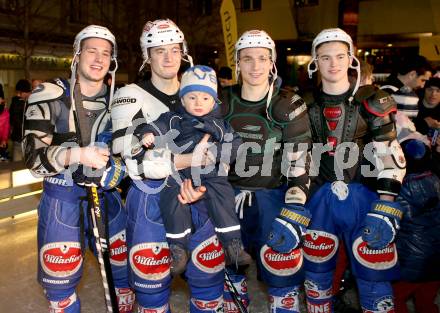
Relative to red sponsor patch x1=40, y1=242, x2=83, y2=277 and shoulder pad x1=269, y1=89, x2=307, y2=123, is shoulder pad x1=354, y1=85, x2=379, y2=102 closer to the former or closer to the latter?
shoulder pad x1=269, y1=89, x2=307, y2=123

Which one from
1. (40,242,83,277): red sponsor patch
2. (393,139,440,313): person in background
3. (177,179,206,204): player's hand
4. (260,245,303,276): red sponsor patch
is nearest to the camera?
(177,179,206,204): player's hand

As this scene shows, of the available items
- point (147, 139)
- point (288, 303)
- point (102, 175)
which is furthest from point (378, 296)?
point (102, 175)

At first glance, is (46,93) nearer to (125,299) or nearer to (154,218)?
(154,218)

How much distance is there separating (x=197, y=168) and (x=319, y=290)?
125cm

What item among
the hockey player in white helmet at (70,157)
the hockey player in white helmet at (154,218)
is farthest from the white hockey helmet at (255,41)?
the hockey player in white helmet at (70,157)

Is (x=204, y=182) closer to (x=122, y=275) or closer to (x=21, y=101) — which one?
(x=122, y=275)

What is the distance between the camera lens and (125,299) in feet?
11.3

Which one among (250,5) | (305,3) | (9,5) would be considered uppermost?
(250,5)

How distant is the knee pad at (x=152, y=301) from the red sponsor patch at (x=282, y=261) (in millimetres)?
668

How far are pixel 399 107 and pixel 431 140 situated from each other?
0.55 m

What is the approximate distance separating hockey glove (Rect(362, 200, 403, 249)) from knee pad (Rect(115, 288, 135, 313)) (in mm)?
1735

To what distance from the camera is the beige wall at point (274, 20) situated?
19.7 m

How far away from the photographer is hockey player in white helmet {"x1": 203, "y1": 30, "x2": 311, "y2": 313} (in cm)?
292

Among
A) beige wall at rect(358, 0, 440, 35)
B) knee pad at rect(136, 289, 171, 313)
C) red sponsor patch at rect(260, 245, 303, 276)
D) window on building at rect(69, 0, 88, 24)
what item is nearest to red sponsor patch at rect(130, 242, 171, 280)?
knee pad at rect(136, 289, 171, 313)
